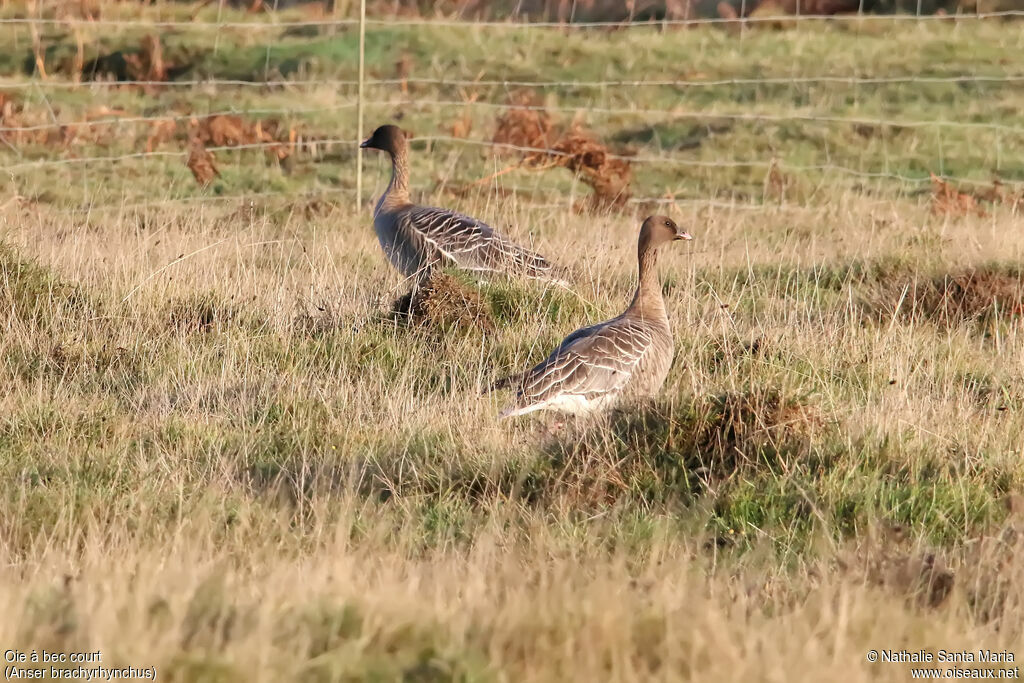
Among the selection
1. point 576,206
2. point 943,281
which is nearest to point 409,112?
point 576,206

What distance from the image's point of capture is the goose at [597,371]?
6844mm

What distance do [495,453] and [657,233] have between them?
2456mm

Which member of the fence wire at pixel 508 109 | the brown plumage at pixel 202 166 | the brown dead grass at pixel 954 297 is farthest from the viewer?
the brown plumage at pixel 202 166

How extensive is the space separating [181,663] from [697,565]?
2.00 m

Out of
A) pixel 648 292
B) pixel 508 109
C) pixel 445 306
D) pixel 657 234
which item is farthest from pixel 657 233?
pixel 508 109

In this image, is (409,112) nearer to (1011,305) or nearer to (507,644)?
(1011,305)

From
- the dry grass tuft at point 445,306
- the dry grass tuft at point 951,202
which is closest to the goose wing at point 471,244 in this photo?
the dry grass tuft at point 445,306

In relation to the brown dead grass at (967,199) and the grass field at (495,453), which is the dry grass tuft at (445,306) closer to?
the grass field at (495,453)

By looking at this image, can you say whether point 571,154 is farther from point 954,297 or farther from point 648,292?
point 648,292

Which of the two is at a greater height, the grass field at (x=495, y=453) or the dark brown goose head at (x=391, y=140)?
the dark brown goose head at (x=391, y=140)

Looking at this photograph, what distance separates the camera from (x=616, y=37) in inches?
985

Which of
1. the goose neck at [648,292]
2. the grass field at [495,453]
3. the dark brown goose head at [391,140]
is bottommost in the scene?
the grass field at [495,453]

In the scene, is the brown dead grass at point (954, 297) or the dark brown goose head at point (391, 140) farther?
the dark brown goose head at point (391, 140)

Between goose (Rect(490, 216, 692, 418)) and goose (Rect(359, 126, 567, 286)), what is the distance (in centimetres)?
158
